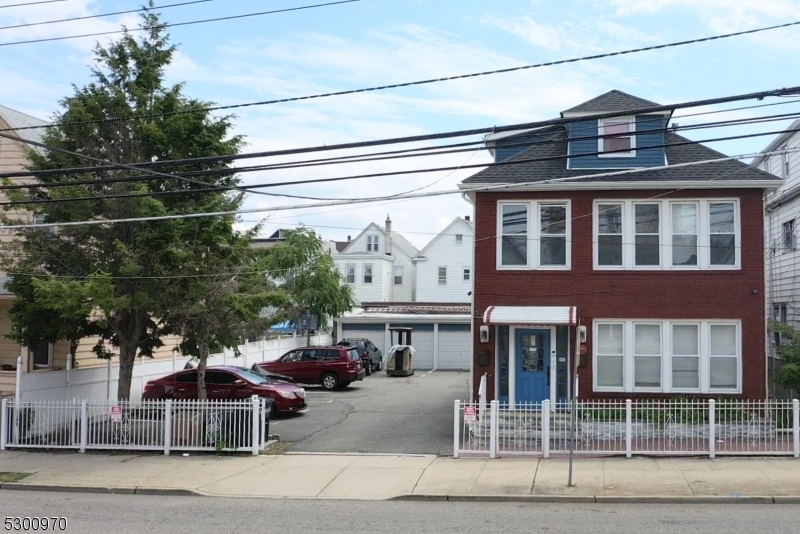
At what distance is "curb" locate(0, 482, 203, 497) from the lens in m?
12.8

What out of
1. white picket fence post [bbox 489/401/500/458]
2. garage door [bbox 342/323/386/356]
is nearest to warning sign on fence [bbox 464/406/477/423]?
white picket fence post [bbox 489/401/500/458]

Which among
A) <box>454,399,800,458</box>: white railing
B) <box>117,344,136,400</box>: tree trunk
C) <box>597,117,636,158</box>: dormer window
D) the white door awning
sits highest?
<box>597,117,636,158</box>: dormer window

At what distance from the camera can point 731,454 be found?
47.9 feet

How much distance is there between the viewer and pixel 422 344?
3928 cm

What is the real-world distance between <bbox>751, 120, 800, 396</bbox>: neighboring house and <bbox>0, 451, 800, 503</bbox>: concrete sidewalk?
34.4ft

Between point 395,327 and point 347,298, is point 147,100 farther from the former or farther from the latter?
point 395,327

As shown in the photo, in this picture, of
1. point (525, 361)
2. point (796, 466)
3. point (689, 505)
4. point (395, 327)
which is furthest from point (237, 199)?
point (395, 327)

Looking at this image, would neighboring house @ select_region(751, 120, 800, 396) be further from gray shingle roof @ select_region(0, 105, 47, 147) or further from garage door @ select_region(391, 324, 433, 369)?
gray shingle roof @ select_region(0, 105, 47, 147)

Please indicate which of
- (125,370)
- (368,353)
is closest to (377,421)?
(125,370)

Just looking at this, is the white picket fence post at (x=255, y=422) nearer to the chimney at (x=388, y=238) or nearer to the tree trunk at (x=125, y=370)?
the tree trunk at (x=125, y=370)

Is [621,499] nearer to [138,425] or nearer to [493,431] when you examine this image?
[493,431]

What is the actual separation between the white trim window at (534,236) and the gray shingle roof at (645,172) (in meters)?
0.74

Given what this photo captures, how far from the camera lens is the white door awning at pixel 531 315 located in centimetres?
1736

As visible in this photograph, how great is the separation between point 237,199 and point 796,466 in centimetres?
1274
